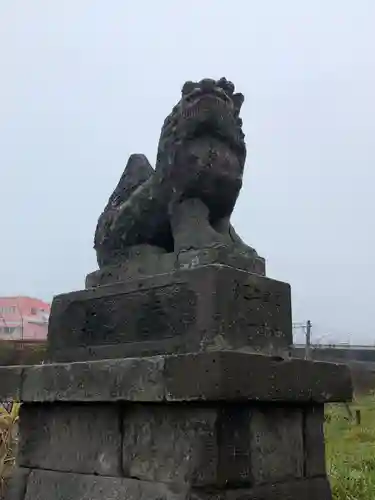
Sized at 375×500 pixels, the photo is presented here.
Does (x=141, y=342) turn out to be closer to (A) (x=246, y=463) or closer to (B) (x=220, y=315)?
(B) (x=220, y=315)

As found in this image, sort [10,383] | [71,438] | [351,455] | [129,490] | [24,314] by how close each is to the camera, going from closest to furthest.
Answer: [129,490]
[71,438]
[10,383]
[351,455]
[24,314]

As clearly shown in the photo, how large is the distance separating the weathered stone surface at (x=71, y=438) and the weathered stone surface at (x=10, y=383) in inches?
4.2

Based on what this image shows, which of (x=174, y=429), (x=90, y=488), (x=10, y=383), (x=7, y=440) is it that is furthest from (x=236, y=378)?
(x=7, y=440)

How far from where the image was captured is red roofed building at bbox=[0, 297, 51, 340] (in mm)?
28516

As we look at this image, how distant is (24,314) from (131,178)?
93.0 ft

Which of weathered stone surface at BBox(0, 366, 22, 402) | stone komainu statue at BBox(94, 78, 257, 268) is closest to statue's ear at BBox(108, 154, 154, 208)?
stone komainu statue at BBox(94, 78, 257, 268)

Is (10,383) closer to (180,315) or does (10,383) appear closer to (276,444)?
(180,315)

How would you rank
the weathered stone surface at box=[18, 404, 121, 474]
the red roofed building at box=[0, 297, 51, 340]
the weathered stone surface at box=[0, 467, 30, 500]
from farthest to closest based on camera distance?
1. the red roofed building at box=[0, 297, 51, 340]
2. the weathered stone surface at box=[0, 467, 30, 500]
3. the weathered stone surface at box=[18, 404, 121, 474]

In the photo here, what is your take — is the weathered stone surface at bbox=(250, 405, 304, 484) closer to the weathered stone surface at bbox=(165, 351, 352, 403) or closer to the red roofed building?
the weathered stone surface at bbox=(165, 351, 352, 403)

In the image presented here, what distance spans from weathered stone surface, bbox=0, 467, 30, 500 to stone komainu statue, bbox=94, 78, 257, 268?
1.26 meters

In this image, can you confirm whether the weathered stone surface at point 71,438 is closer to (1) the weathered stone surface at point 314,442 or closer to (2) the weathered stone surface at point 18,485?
(2) the weathered stone surface at point 18,485

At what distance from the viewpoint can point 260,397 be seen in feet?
8.29

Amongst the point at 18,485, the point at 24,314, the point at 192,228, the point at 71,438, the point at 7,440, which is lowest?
the point at 18,485

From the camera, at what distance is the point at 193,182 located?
3084 mm
